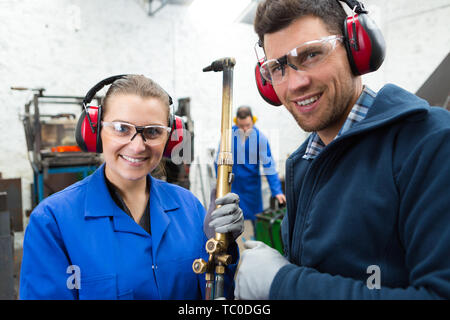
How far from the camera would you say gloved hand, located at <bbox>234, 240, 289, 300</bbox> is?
2.58 ft

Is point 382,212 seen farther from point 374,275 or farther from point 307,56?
point 307,56

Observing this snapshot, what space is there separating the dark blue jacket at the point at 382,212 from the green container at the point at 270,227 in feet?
8.54

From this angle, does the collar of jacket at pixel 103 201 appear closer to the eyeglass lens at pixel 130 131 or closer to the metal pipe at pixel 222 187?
the eyeglass lens at pixel 130 131

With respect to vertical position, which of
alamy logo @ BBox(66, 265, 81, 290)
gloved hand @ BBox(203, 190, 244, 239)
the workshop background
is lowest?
alamy logo @ BBox(66, 265, 81, 290)

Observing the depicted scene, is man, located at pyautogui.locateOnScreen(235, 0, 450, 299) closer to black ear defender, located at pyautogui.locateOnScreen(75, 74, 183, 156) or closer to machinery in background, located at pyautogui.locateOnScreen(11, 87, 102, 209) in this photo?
black ear defender, located at pyautogui.locateOnScreen(75, 74, 183, 156)

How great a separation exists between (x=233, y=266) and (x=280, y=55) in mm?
830

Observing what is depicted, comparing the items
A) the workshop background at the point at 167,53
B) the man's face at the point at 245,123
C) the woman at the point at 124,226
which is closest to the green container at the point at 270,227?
the man's face at the point at 245,123

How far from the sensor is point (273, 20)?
0.89 meters

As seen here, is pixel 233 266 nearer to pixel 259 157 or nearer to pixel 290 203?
pixel 290 203

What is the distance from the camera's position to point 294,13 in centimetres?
87

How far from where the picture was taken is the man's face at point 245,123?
378cm

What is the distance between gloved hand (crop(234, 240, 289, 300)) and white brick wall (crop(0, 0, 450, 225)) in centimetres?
453

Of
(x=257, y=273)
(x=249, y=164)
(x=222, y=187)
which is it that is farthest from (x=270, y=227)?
(x=257, y=273)

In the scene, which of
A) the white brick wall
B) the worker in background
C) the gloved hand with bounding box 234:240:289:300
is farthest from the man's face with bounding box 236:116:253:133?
the gloved hand with bounding box 234:240:289:300
